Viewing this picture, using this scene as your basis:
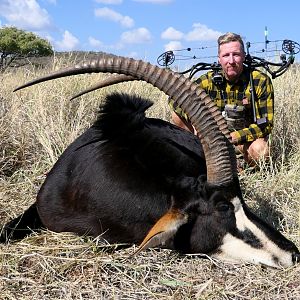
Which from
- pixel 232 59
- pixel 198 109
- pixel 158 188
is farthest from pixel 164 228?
pixel 232 59

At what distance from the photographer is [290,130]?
6.28m

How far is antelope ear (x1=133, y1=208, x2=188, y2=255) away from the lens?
2.94 metres

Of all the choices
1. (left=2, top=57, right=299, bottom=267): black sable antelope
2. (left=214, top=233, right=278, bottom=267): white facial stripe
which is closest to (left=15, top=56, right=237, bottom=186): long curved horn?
(left=2, top=57, right=299, bottom=267): black sable antelope

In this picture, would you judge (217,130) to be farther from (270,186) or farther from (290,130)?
(290,130)

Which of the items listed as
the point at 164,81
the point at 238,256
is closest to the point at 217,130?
the point at 164,81

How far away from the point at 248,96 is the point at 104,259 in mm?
2726

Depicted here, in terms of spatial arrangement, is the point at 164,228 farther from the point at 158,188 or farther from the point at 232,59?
the point at 232,59

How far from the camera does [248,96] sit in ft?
17.7

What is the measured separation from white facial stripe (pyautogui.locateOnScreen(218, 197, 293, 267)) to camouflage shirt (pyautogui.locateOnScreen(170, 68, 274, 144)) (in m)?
2.08

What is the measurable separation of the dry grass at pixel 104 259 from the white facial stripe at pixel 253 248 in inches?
2.2

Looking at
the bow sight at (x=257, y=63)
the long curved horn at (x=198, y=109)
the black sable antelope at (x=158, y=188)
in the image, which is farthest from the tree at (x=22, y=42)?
the long curved horn at (x=198, y=109)

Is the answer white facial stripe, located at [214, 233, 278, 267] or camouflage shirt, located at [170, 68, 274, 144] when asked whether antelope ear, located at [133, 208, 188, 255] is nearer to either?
white facial stripe, located at [214, 233, 278, 267]

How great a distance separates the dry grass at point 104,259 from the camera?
298cm

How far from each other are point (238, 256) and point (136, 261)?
601 mm
